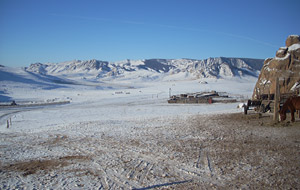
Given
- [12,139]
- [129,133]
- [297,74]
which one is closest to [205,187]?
[129,133]

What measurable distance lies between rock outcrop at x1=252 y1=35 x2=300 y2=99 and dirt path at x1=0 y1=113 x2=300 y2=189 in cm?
1069

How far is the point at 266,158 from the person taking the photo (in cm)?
787

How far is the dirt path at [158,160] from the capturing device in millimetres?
6359

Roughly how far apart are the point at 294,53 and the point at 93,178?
24.5 m

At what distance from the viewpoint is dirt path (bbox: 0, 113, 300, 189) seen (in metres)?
6.36

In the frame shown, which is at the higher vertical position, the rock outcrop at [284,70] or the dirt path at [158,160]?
the rock outcrop at [284,70]

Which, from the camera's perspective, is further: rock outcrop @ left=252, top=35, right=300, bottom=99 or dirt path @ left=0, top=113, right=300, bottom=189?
rock outcrop @ left=252, top=35, right=300, bottom=99

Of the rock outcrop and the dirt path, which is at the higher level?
the rock outcrop

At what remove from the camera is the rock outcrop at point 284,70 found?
22.1 metres

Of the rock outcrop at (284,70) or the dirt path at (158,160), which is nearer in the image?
the dirt path at (158,160)

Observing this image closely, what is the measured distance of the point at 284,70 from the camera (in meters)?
23.9

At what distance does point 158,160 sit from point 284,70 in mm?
20700

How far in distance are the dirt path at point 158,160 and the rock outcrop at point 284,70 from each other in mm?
10694

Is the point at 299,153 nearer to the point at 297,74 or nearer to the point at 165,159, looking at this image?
the point at 165,159
